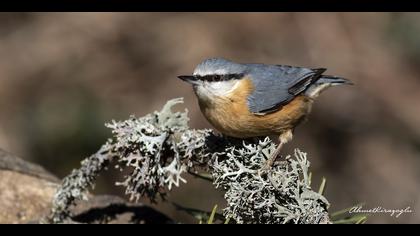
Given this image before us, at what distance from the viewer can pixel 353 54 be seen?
23.5ft

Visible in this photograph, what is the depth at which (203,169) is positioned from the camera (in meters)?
3.23

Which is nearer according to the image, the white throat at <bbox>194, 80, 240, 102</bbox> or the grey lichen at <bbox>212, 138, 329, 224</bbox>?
the grey lichen at <bbox>212, 138, 329, 224</bbox>

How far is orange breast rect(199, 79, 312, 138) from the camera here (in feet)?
11.7

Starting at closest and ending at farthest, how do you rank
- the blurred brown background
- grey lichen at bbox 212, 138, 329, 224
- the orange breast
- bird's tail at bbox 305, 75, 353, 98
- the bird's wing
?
grey lichen at bbox 212, 138, 329, 224
the orange breast
the bird's wing
bird's tail at bbox 305, 75, 353, 98
the blurred brown background

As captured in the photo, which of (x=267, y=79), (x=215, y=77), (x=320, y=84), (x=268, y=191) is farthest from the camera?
(x=320, y=84)

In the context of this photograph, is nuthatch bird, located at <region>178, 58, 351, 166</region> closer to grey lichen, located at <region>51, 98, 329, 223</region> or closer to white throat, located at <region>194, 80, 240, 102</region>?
white throat, located at <region>194, 80, 240, 102</region>

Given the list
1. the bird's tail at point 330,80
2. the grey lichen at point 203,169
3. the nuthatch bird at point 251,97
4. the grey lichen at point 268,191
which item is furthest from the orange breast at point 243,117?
the grey lichen at point 268,191

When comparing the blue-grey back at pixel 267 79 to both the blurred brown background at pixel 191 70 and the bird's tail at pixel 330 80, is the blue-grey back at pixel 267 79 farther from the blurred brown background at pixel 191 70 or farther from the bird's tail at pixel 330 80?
the blurred brown background at pixel 191 70

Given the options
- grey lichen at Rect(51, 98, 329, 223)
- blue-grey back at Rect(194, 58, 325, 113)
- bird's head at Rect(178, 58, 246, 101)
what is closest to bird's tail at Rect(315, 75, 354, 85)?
blue-grey back at Rect(194, 58, 325, 113)

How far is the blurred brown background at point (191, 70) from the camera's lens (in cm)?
659

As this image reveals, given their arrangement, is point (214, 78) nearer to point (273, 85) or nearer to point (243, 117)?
point (243, 117)

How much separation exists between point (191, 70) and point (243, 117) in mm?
3421

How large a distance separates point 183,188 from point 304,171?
3800 mm

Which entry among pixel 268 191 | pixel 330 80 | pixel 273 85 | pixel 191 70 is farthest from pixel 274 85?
pixel 191 70
